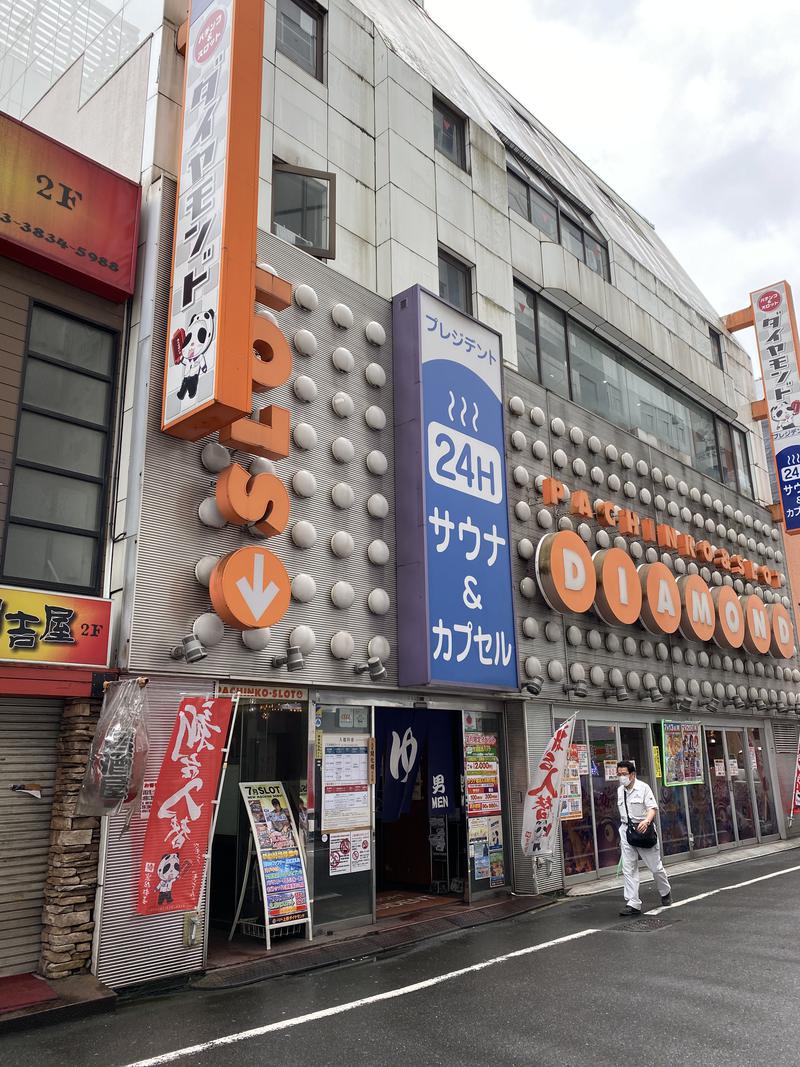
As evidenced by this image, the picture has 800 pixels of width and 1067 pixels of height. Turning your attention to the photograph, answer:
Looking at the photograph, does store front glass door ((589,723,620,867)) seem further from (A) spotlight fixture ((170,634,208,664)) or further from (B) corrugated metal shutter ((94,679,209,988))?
(A) spotlight fixture ((170,634,208,664))

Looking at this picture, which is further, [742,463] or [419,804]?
[742,463]

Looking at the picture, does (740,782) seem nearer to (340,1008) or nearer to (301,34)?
(340,1008)

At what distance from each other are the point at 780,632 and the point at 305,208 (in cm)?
1664

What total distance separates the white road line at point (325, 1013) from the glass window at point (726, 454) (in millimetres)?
17160

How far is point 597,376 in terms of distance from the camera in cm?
1798

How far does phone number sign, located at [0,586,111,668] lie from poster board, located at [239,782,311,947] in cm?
268

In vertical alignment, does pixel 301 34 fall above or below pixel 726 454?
above

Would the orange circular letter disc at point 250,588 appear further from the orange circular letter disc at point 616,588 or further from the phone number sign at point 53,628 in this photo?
the orange circular letter disc at point 616,588

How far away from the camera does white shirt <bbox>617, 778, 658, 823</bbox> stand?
11.1 meters

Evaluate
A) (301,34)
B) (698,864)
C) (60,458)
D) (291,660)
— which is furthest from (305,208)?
(698,864)

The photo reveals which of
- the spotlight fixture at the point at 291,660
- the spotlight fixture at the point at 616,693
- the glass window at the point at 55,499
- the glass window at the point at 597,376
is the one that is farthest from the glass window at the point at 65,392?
the glass window at the point at 597,376

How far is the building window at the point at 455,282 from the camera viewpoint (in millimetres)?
14070

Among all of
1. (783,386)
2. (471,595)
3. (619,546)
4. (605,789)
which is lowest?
(605,789)

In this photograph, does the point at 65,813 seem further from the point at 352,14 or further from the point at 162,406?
the point at 352,14
